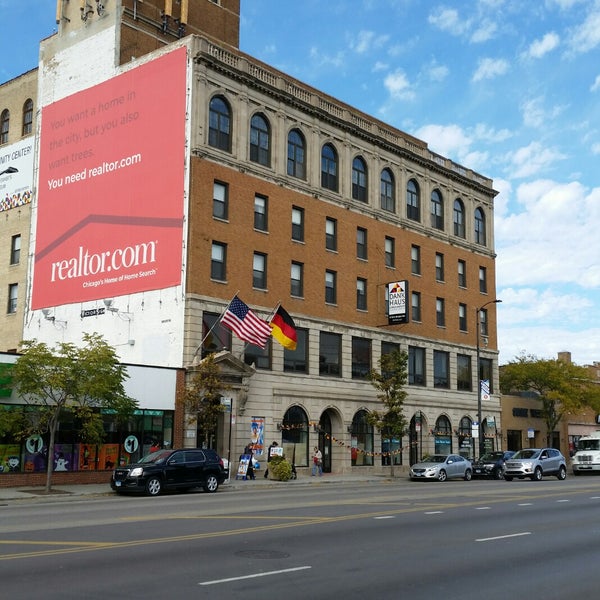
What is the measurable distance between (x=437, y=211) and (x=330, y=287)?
14.2m

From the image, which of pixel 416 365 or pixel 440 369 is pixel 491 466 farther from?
pixel 440 369

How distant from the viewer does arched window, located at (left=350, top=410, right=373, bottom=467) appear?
49.7m

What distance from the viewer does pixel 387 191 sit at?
55188 mm

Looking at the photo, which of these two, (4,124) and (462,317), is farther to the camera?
(462,317)

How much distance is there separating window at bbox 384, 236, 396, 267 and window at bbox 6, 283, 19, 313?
23.1 metres

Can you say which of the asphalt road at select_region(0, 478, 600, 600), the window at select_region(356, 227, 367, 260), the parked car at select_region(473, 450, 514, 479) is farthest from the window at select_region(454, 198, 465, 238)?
the asphalt road at select_region(0, 478, 600, 600)

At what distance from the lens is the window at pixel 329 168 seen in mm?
50031

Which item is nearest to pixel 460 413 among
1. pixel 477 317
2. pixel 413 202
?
pixel 477 317

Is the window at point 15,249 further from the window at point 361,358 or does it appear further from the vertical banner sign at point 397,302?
the vertical banner sign at point 397,302

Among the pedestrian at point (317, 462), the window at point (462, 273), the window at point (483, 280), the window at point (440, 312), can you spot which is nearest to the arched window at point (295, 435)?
the pedestrian at point (317, 462)

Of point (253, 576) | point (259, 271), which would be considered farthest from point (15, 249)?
point (253, 576)

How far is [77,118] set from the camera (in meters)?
48.2

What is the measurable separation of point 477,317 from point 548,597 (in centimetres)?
4697

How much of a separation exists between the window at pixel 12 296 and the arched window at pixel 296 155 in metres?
17.9
